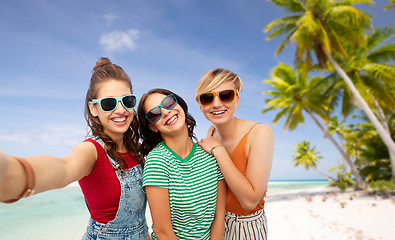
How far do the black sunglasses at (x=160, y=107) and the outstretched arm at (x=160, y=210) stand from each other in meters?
0.60

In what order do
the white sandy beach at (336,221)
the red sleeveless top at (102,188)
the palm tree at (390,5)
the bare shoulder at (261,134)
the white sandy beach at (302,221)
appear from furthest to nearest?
the palm tree at (390,5) → the white sandy beach at (302,221) → the white sandy beach at (336,221) → the bare shoulder at (261,134) → the red sleeveless top at (102,188)

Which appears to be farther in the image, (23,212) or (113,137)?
(23,212)

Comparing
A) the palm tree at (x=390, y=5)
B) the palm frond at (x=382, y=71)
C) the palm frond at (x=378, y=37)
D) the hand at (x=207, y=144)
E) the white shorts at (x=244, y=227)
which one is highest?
the palm tree at (x=390, y=5)

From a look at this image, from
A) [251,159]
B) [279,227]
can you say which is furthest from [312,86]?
[251,159]

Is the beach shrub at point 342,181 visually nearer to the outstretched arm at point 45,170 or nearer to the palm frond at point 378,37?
the palm frond at point 378,37

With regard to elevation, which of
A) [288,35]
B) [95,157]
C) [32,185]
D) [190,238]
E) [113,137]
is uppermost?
[288,35]

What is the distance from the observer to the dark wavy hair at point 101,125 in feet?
7.12

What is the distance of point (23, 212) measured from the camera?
21156 millimetres

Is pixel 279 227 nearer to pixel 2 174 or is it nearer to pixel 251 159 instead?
pixel 251 159

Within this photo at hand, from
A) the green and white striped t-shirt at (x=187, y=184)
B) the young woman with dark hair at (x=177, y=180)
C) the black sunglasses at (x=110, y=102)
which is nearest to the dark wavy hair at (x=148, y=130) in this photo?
the young woman with dark hair at (x=177, y=180)

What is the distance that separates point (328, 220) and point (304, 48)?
11.6 metres

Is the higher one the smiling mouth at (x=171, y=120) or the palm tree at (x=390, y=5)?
the palm tree at (x=390, y=5)

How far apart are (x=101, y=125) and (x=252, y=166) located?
139 centimetres

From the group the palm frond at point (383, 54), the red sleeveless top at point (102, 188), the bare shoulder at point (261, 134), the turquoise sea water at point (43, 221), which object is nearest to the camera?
the red sleeveless top at point (102, 188)
